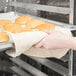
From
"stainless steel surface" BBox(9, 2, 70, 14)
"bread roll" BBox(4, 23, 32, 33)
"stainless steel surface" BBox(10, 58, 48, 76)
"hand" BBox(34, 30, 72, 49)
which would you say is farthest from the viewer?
"stainless steel surface" BBox(10, 58, 48, 76)

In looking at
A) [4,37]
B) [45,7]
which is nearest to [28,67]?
[45,7]

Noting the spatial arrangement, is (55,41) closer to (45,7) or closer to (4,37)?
(4,37)

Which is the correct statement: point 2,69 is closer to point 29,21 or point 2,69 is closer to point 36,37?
point 29,21

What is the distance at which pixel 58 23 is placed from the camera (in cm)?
127

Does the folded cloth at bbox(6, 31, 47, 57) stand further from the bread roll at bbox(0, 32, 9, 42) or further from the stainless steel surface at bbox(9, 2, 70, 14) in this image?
the stainless steel surface at bbox(9, 2, 70, 14)

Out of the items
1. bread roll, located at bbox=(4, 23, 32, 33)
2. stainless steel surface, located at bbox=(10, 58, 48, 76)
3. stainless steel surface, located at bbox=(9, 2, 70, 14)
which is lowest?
stainless steel surface, located at bbox=(10, 58, 48, 76)

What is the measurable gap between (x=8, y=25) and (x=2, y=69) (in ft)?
2.23

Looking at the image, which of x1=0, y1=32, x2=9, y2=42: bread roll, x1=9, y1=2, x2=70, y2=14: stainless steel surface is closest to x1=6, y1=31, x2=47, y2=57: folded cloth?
x1=0, y1=32, x2=9, y2=42: bread roll

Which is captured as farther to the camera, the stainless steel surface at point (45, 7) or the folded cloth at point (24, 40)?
the stainless steel surface at point (45, 7)

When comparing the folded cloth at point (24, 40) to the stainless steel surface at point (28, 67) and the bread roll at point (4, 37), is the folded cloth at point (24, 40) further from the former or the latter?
the stainless steel surface at point (28, 67)

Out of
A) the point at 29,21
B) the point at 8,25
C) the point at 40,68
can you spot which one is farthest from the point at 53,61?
the point at 8,25

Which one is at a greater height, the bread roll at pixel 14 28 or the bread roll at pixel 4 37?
the bread roll at pixel 14 28

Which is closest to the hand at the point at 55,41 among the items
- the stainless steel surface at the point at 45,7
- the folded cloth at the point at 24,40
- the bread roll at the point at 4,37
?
the folded cloth at the point at 24,40

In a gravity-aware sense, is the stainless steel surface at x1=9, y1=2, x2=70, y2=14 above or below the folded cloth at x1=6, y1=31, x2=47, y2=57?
above
